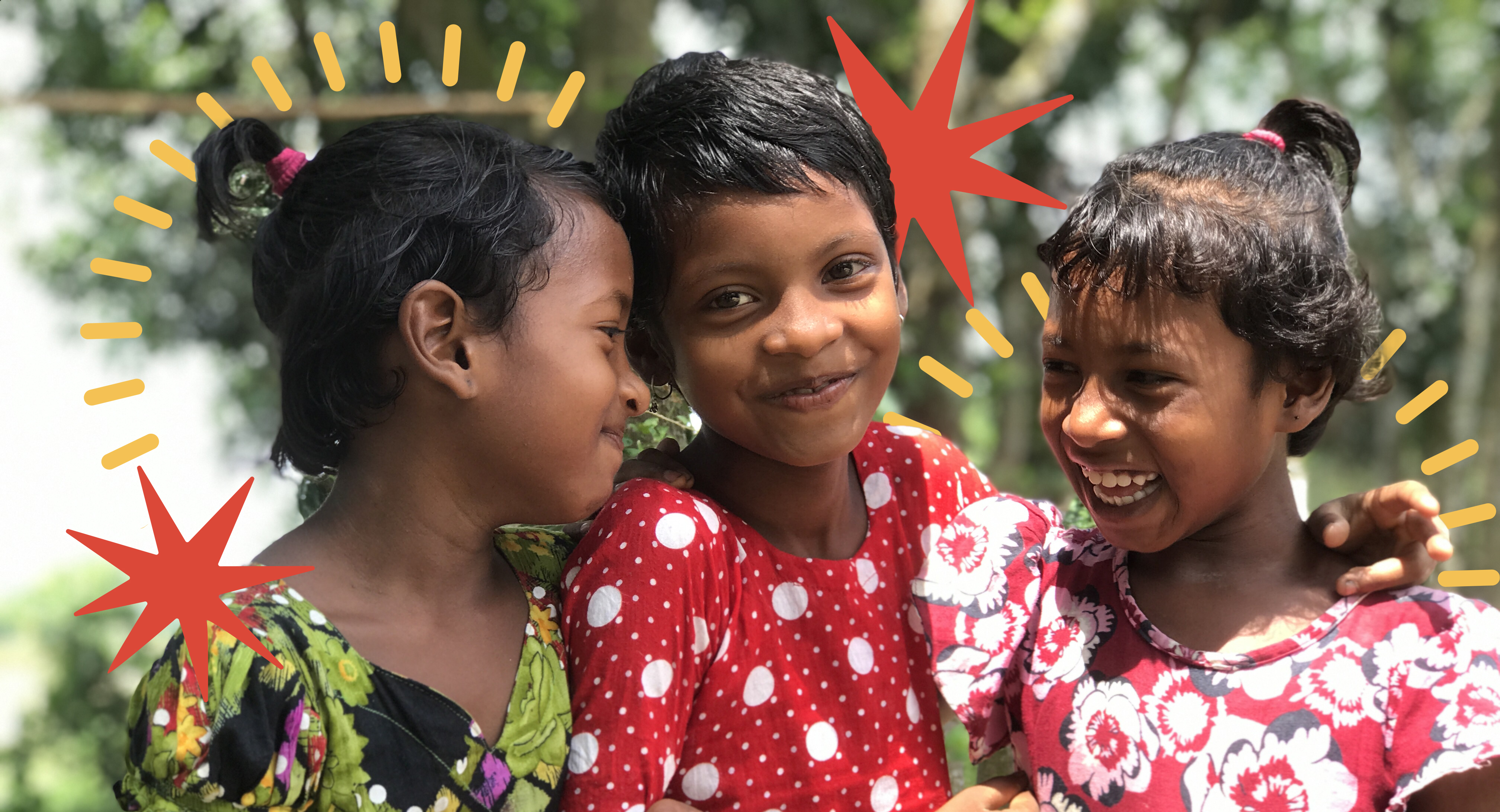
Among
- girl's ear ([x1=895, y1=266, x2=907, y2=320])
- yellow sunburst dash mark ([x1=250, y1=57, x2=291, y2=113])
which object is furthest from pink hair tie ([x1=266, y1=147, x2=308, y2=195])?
girl's ear ([x1=895, y1=266, x2=907, y2=320])

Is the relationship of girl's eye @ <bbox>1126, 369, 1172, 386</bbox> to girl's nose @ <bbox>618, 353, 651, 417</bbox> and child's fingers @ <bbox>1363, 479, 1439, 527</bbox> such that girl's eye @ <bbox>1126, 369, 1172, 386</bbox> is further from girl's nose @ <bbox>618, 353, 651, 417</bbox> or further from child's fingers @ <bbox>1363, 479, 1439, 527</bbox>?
girl's nose @ <bbox>618, 353, 651, 417</bbox>

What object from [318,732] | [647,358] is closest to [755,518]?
[647,358]

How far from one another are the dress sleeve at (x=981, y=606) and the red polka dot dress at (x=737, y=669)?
0.08 m

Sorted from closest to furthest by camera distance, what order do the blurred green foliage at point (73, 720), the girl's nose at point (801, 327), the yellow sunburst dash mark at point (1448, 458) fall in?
the girl's nose at point (801, 327)
the yellow sunburst dash mark at point (1448, 458)
the blurred green foliage at point (73, 720)

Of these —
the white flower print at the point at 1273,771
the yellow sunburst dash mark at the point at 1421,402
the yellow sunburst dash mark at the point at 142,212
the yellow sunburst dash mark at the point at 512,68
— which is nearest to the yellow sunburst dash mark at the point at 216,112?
the yellow sunburst dash mark at the point at 142,212

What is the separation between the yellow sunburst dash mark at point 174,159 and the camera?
1.91 meters

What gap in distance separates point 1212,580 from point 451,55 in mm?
3054

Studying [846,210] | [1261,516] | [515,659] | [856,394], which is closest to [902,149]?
[846,210]

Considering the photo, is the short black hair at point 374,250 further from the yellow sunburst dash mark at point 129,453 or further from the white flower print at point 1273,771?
the white flower print at point 1273,771

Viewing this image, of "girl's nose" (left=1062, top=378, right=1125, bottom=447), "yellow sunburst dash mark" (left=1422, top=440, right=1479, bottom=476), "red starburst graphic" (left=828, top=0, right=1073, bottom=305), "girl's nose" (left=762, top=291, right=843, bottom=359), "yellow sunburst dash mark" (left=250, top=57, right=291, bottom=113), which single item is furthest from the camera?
"yellow sunburst dash mark" (left=250, top=57, right=291, bottom=113)

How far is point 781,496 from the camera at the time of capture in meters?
1.94

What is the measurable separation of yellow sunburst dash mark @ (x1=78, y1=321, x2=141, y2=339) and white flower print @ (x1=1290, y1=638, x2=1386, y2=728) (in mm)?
1758

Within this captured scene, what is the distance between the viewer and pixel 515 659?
1728 mm

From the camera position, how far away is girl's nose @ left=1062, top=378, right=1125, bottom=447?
1.64 meters
